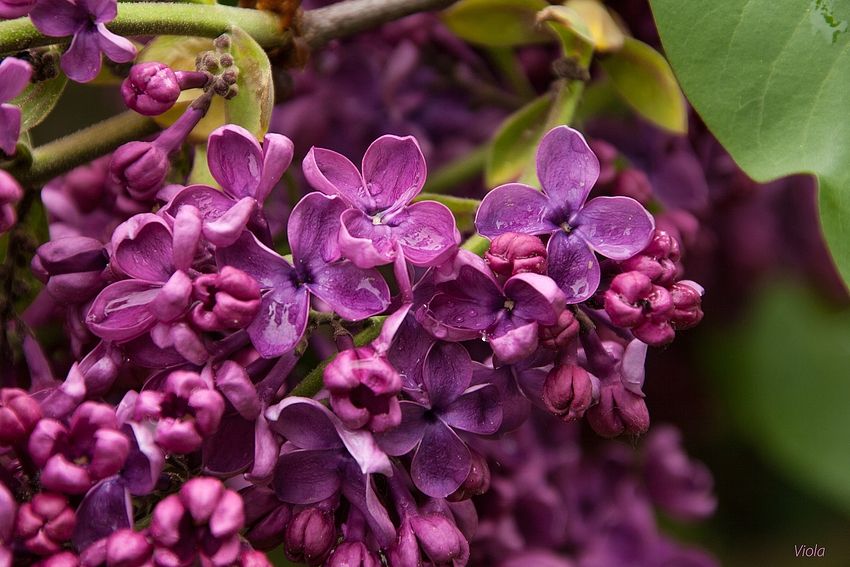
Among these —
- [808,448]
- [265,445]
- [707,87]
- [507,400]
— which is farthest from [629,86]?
[808,448]

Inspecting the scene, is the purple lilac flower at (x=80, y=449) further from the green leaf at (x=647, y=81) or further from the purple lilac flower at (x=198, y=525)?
the green leaf at (x=647, y=81)

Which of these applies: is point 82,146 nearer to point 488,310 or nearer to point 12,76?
point 12,76

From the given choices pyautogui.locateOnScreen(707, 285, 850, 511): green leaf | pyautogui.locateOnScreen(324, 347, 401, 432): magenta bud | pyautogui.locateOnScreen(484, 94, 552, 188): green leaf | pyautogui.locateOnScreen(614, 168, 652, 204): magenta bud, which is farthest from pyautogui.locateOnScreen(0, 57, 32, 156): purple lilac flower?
pyautogui.locateOnScreen(707, 285, 850, 511): green leaf

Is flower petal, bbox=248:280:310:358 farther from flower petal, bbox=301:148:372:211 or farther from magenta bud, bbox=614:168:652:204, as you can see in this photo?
magenta bud, bbox=614:168:652:204

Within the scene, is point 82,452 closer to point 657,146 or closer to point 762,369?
point 657,146

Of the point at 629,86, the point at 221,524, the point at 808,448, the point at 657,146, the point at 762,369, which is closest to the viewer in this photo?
the point at 221,524

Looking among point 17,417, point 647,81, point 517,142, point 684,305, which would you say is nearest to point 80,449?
point 17,417

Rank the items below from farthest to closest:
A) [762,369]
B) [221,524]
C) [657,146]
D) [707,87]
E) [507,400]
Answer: [762,369] → [657,146] → [707,87] → [507,400] → [221,524]
